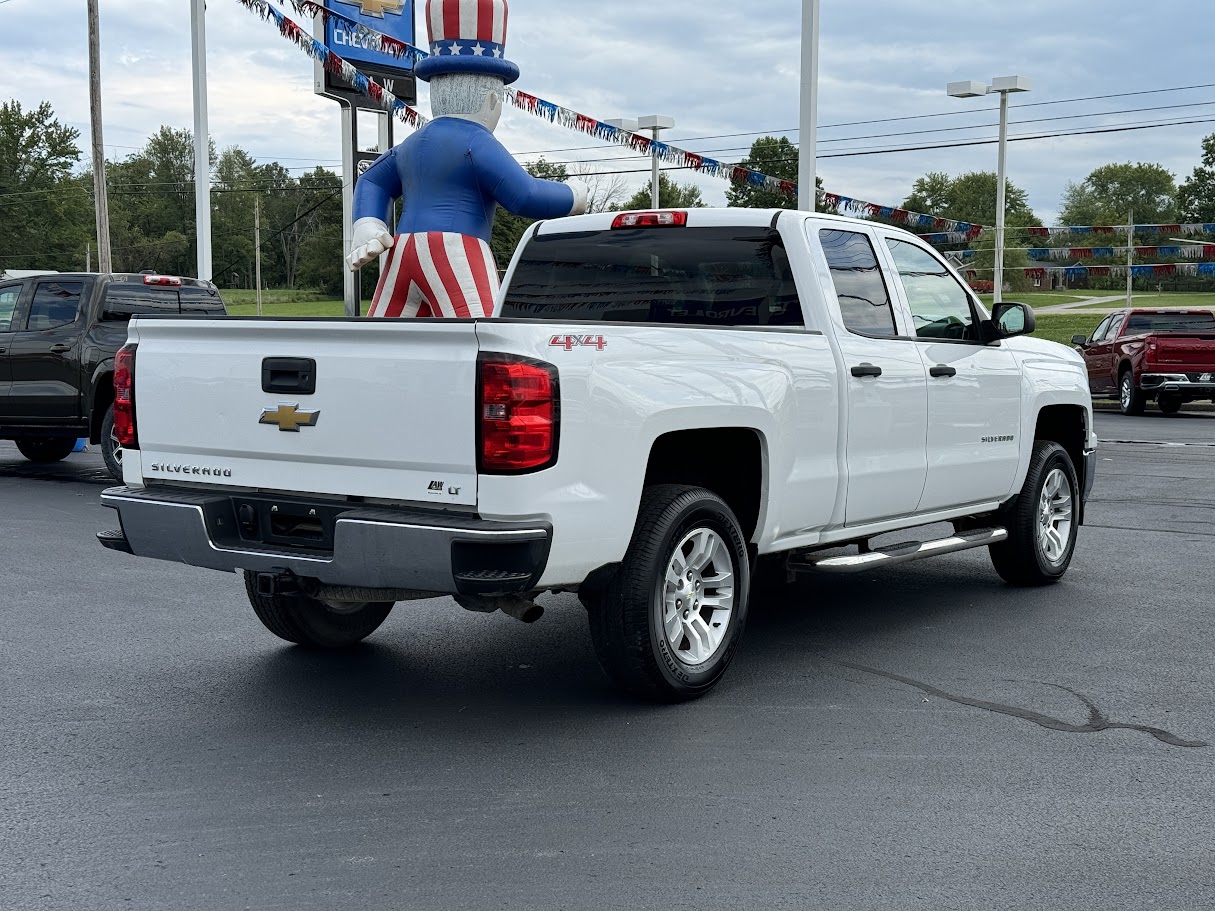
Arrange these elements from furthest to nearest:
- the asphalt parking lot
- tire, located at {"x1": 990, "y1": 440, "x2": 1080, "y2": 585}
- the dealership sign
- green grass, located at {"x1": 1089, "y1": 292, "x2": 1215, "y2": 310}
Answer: green grass, located at {"x1": 1089, "y1": 292, "x2": 1215, "y2": 310} → the dealership sign → tire, located at {"x1": 990, "y1": 440, "x2": 1080, "y2": 585} → the asphalt parking lot

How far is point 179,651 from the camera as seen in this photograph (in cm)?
623

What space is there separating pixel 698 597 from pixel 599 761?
98cm

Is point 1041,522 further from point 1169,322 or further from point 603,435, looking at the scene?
point 1169,322

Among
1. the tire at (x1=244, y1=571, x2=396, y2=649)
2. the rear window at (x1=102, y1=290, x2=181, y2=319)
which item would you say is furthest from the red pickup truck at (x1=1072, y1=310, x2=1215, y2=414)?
the tire at (x1=244, y1=571, x2=396, y2=649)

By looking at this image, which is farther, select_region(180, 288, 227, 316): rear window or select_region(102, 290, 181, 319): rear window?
select_region(180, 288, 227, 316): rear window

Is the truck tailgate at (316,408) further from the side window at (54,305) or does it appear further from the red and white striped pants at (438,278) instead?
the side window at (54,305)

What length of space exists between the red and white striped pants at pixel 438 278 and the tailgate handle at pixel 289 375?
2728mm

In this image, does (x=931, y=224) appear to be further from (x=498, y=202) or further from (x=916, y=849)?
(x=916, y=849)

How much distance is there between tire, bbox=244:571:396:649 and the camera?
5984 millimetres

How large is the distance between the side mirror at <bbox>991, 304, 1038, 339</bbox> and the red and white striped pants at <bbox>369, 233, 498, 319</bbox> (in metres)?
2.72

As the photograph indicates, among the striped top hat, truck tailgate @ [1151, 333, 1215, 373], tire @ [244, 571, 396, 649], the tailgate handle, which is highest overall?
the striped top hat

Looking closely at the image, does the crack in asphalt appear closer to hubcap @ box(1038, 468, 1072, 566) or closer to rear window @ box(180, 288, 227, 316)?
hubcap @ box(1038, 468, 1072, 566)

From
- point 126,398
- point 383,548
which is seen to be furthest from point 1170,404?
point 383,548

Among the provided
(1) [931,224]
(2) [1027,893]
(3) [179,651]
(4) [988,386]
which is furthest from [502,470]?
(1) [931,224]
